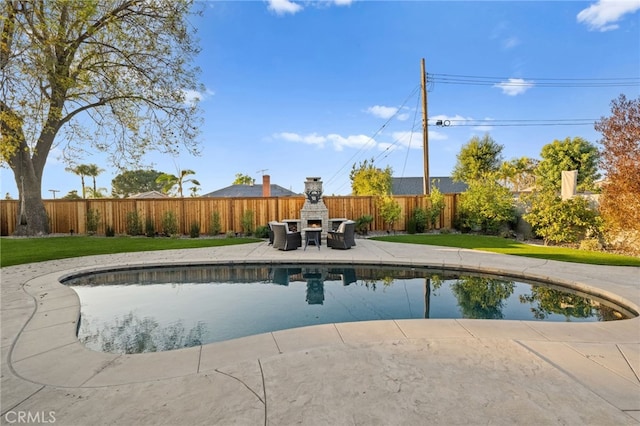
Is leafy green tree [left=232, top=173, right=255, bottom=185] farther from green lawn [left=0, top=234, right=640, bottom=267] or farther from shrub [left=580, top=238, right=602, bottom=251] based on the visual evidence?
shrub [left=580, top=238, right=602, bottom=251]

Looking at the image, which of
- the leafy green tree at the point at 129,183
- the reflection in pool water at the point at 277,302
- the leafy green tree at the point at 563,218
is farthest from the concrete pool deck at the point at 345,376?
the leafy green tree at the point at 129,183

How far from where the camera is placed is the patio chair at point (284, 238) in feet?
29.2

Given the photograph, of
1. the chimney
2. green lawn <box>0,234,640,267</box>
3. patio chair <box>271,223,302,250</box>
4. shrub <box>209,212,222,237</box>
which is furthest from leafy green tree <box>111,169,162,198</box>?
patio chair <box>271,223,302,250</box>

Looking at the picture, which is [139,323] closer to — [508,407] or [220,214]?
[508,407]

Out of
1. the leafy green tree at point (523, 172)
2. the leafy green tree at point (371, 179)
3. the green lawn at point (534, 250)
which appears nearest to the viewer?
the green lawn at point (534, 250)

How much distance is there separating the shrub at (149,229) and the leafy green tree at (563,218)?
15.5m

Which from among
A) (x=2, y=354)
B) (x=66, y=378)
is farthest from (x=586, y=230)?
(x=2, y=354)

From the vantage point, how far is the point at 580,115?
Answer: 17922 mm

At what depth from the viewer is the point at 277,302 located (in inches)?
190

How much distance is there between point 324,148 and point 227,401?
683 inches

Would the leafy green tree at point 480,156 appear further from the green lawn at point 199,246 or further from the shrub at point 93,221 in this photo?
the shrub at point 93,221

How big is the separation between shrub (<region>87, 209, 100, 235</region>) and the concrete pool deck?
11.4 meters

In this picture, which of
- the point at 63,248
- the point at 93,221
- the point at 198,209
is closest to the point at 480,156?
the point at 198,209

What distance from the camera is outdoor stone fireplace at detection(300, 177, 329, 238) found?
10.8 meters
